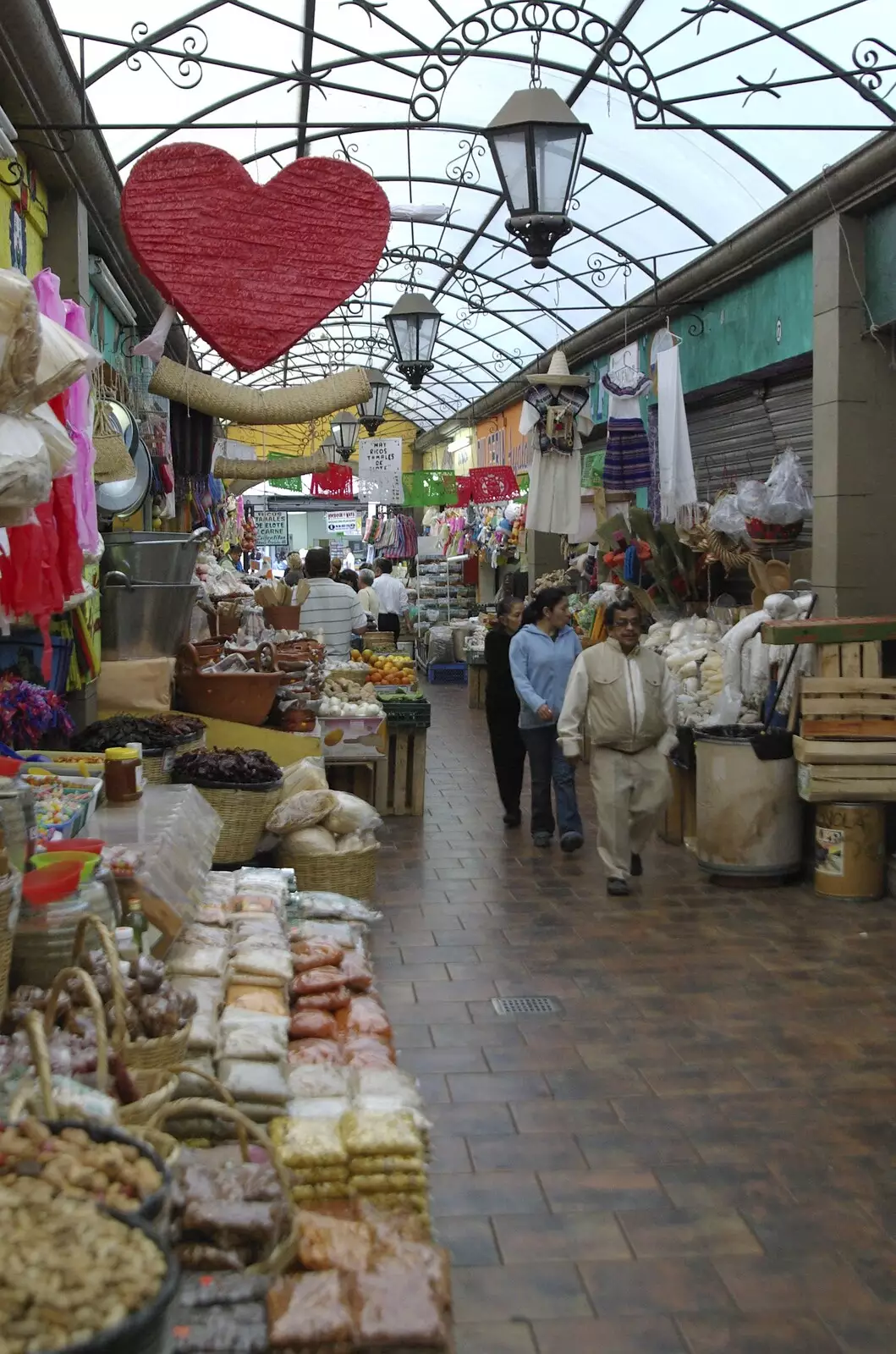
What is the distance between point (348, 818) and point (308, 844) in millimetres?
283

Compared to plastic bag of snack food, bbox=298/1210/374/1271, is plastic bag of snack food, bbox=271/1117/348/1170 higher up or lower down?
higher up

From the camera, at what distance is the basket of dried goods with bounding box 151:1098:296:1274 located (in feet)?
9.06

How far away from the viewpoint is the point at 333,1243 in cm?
305

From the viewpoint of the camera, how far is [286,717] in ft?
27.2

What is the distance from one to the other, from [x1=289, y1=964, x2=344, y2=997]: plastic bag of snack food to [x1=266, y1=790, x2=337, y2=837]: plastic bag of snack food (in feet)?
6.45

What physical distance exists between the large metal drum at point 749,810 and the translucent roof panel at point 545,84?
3.42 m

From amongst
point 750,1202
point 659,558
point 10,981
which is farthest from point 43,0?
point 659,558

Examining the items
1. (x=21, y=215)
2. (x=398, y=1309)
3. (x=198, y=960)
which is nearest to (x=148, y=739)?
(x=198, y=960)

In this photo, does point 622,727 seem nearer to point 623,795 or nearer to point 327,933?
point 623,795

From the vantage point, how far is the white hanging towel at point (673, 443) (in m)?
10.6

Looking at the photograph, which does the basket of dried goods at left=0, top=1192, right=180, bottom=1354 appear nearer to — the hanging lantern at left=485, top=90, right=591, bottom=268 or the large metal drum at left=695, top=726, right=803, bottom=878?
the hanging lantern at left=485, top=90, right=591, bottom=268

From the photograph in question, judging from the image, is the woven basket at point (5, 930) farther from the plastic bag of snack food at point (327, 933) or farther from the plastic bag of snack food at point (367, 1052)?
the plastic bag of snack food at point (327, 933)

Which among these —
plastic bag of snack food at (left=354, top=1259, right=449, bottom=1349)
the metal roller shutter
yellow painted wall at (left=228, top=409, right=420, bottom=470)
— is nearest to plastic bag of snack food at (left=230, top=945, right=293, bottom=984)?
plastic bag of snack food at (left=354, top=1259, right=449, bottom=1349)

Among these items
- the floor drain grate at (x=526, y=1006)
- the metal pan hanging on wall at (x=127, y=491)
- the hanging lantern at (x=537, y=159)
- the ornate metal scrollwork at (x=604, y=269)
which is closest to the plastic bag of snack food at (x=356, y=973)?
the floor drain grate at (x=526, y=1006)
